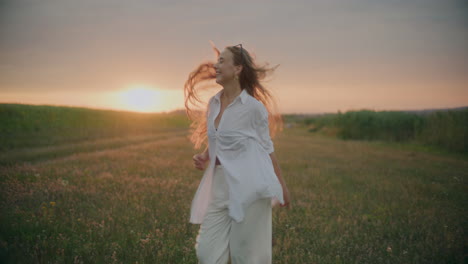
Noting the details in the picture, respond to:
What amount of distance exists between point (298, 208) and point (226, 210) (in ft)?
13.5

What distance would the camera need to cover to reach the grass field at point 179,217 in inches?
171

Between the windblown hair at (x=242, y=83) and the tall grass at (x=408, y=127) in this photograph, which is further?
the tall grass at (x=408, y=127)

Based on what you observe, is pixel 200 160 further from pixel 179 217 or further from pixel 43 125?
pixel 43 125

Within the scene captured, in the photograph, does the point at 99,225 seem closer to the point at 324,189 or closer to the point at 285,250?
the point at 285,250

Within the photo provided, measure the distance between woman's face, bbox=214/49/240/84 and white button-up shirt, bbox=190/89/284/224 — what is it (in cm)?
30

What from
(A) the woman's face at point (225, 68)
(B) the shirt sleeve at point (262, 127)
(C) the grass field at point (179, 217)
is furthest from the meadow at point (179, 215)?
(A) the woman's face at point (225, 68)

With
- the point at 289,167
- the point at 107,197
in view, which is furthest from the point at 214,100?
the point at 289,167

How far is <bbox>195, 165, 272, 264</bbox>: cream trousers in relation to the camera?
2775 mm

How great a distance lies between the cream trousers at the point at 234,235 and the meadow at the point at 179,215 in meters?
1.51

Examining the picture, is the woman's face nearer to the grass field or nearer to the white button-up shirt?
the white button-up shirt

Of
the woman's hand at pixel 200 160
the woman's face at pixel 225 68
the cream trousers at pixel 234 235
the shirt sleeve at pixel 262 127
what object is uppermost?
the woman's face at pixel 225 68

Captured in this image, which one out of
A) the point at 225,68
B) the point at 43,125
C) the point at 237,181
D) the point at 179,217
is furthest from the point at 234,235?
the point at 43,125

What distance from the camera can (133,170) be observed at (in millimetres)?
10102

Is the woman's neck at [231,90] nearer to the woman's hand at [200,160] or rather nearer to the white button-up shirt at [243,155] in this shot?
the white button-up shirt at [243,155]
